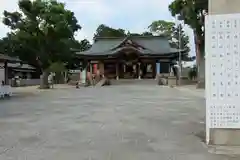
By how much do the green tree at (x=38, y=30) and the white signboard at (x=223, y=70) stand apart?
3032cm

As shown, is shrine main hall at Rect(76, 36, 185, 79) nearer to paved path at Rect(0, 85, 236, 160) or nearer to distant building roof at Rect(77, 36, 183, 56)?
distant building roof at Rect(77, 36, 183, 56)

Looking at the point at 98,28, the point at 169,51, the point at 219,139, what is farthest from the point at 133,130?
the point at 98,28

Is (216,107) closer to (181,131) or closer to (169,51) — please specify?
(181,131)

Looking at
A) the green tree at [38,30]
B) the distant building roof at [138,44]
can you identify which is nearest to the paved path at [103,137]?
the green tree at [38,30]

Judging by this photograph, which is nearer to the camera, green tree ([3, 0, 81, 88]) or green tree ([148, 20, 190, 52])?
green tree ([3, 0, 81, 88])

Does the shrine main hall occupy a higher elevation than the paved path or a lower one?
higher

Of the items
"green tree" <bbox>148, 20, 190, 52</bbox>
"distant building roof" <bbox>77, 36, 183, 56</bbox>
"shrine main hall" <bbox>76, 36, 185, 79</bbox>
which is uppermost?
"green tree" <bbox>148, 20, 190, 52</bbox>

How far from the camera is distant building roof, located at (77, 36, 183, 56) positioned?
43625mm

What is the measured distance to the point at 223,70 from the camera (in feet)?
21.1

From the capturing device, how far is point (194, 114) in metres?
11.3

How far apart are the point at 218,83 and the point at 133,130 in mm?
2639

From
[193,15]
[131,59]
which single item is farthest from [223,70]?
[131,59]

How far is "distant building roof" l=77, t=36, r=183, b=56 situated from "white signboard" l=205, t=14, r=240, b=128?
36257mm

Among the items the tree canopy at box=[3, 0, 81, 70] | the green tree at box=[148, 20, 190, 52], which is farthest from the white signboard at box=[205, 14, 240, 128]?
the green tree at box=[148, 20, 190, 52]
